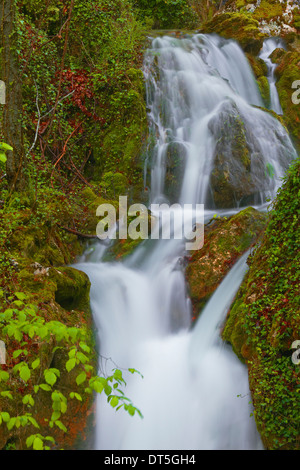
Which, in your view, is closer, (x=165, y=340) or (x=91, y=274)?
(x=165, y=340)

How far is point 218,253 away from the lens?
5.90 metres

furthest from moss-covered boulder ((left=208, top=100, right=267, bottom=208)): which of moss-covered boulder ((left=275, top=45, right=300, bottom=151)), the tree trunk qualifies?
the tree trunk

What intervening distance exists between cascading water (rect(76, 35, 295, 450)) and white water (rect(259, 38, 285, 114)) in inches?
89.9

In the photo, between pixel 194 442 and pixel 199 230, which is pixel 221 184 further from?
pixel 194 442

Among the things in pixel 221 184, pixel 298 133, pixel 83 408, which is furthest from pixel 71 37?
pixel 83 408

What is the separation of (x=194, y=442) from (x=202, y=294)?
203 cm

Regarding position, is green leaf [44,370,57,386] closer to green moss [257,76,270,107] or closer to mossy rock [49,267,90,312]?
mossy rock [49,267,90,312]

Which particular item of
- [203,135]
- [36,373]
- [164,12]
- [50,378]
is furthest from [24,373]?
[164,12]

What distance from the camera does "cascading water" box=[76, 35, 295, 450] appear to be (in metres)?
4.29

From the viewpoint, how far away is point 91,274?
6086 mm

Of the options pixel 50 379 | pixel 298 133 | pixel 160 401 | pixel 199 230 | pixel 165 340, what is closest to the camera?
pixel 50 379

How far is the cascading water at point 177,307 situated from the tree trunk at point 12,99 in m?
1.81

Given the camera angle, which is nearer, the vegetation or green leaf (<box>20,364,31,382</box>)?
green leaf (<box>20,364,31,382</box>)

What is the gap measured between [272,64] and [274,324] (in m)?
11.5
